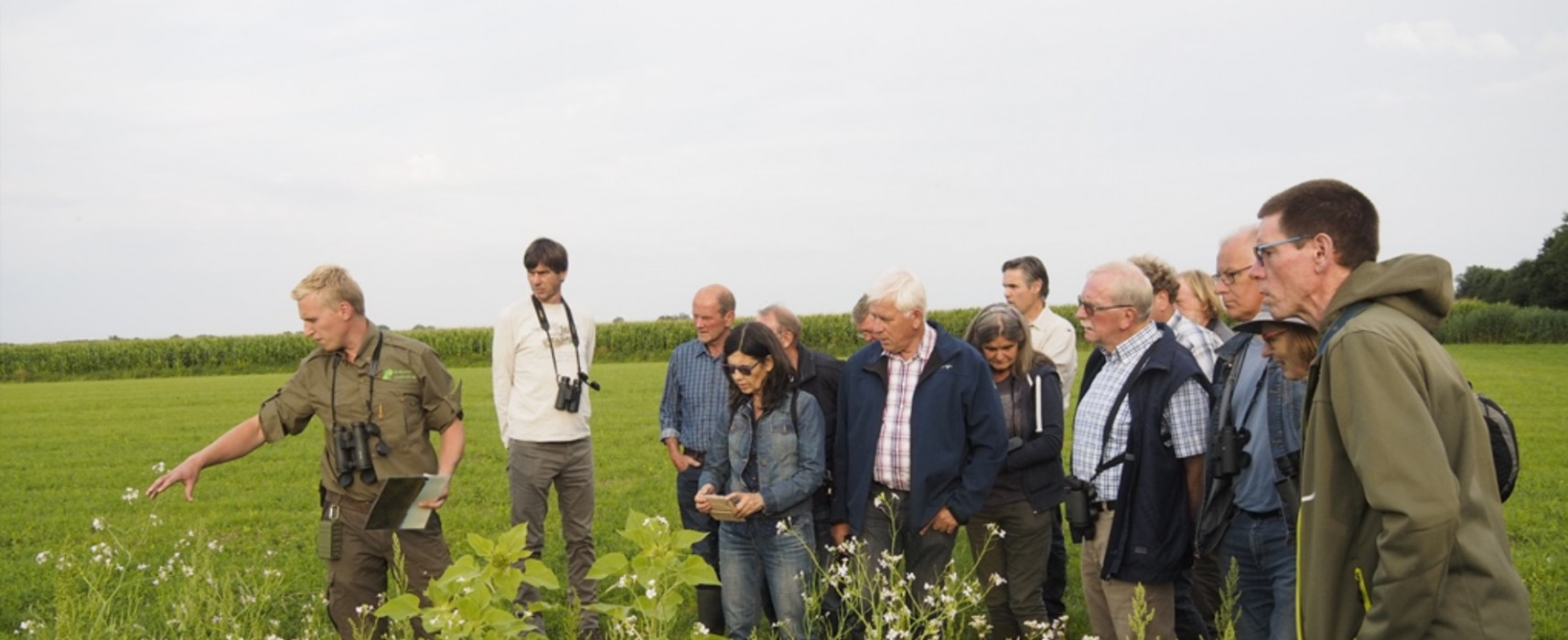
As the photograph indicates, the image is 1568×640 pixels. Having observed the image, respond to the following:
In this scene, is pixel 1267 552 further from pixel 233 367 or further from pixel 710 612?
pixel 233 367

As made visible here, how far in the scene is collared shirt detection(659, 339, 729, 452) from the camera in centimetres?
675

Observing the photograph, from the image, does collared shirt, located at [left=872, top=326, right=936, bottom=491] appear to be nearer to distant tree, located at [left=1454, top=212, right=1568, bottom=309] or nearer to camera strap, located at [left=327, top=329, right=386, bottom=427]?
camera strap, located at [left=327, top=329, right=386, bottom=427]

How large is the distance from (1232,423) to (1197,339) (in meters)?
1.80

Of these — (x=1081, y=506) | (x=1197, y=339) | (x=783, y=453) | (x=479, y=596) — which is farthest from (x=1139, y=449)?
(x=479, y=596)

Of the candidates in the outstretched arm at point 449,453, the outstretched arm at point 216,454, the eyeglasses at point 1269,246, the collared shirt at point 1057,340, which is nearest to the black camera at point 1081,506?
the collared shirt at point 1057,340

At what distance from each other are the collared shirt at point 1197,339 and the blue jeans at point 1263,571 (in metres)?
1.77

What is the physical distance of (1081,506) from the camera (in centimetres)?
517

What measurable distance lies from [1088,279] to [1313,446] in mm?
2618

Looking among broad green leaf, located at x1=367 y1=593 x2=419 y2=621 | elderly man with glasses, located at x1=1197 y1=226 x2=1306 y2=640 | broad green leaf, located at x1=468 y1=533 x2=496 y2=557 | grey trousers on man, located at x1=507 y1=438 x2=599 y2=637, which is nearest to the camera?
broad green leaf, located at x1=367 y1=593 x2=419 y2=621

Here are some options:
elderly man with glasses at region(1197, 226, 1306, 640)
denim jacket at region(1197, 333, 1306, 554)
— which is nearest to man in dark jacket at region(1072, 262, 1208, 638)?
denim jacket at region(1197, 333, 1306, 554)

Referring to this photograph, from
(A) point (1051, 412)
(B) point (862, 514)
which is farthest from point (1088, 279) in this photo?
(B) point (862, 514)

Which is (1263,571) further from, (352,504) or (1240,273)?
(352,504)

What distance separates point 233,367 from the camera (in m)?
54.7

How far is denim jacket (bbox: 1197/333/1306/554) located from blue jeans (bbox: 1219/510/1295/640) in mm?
72
